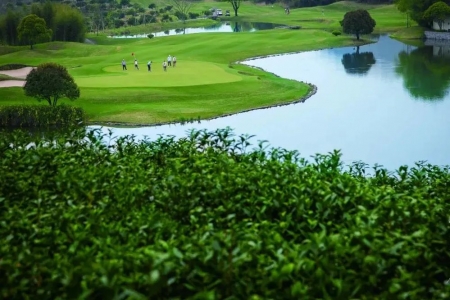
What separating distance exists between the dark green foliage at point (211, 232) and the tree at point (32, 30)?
156 ft

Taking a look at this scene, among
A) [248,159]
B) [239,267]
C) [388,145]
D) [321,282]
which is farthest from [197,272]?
[388,145]

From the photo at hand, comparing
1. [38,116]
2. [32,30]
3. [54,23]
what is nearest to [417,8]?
[54,23]

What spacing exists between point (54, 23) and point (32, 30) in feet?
22.4

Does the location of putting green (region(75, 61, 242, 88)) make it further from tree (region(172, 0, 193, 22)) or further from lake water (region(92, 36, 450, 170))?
tree (region(172, 0, 193, 22))

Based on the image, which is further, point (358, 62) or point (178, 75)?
point (358, 62)

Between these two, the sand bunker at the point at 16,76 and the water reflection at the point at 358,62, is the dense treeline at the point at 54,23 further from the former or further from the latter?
the water reflection at the point at 358,62

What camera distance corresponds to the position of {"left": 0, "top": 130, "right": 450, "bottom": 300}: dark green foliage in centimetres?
411

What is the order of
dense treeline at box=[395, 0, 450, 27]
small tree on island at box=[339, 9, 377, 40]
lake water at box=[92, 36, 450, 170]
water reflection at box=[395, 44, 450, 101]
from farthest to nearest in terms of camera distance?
dense treeline at box=[395, 0, 450, 27] → small tree on island at box=[339, 9, 377, 40] → water reflection at box=[395, 44, 450, 101] → lake water at box=[92, 36, 450, 170]

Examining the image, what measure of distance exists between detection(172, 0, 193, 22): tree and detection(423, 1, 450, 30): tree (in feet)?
119

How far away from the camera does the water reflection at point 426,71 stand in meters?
32.1

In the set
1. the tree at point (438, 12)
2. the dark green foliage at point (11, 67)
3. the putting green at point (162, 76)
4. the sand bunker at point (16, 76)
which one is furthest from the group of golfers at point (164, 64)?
the tree at point (438, 12)

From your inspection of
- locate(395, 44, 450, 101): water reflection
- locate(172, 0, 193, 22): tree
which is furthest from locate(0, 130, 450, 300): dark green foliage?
locate(172, 0, 193, 22): tree

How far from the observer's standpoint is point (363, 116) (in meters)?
27.0

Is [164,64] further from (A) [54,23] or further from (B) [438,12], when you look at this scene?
(B) [438,12]
